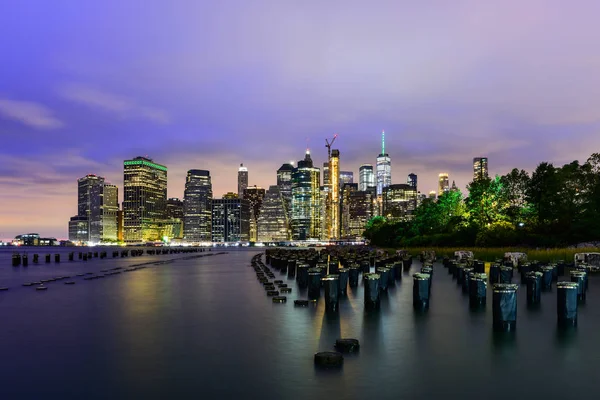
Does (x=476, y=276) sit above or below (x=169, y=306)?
above

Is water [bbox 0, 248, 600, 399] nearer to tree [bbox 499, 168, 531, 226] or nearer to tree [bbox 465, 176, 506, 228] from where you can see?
tree [bbox 465, 176, 506, 228]

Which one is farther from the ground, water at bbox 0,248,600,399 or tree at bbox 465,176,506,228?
tree at bbox 465,176,506,228

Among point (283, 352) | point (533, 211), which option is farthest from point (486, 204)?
point (283, 352)

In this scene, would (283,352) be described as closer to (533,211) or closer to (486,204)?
(486,204)

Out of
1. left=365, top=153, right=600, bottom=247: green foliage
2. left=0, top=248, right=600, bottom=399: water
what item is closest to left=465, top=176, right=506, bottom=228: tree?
left=365, top=153, right=600, bottom=247: green foliage

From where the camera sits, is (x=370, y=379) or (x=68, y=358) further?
(x=68, y=358)

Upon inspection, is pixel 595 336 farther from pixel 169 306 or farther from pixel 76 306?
pixel 76 306

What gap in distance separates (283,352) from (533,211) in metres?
70.2

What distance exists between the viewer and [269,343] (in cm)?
1291

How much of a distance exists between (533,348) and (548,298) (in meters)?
11.4

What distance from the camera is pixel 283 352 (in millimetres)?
11852

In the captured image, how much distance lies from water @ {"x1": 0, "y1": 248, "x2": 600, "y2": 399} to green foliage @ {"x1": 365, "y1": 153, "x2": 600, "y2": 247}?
46.7 meters

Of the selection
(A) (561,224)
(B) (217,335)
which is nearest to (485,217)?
(A) (561,224)

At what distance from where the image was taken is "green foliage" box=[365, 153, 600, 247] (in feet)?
209
